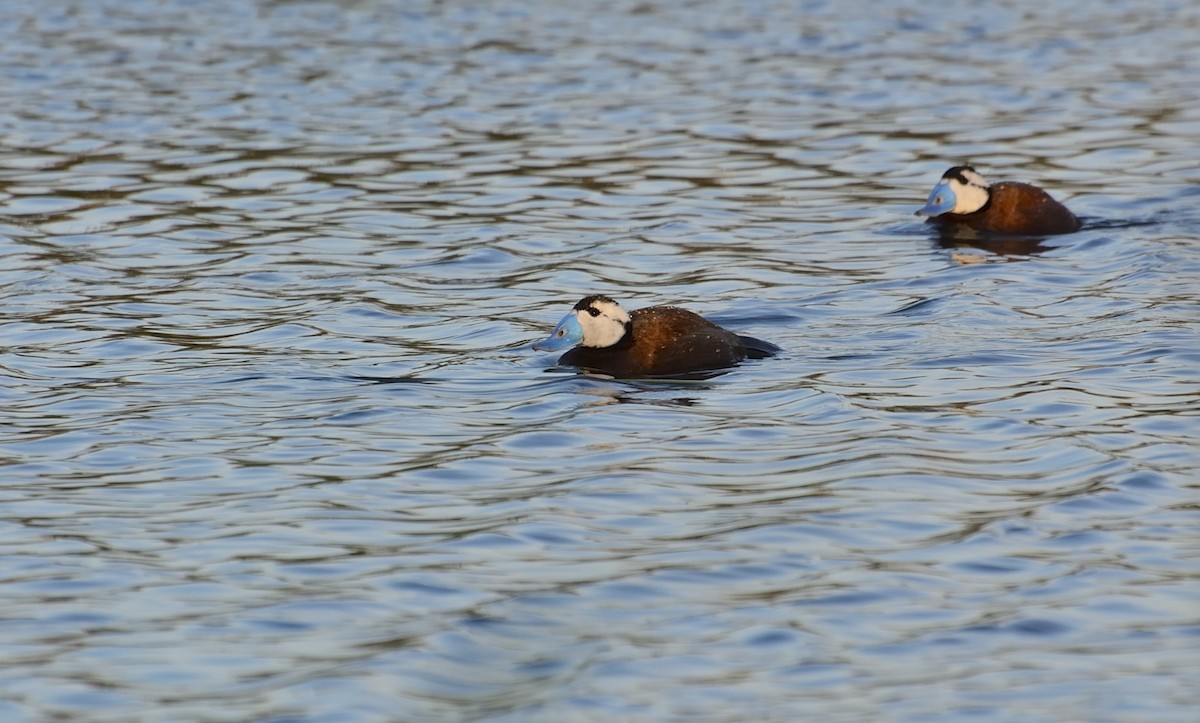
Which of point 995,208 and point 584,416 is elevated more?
point 995,208

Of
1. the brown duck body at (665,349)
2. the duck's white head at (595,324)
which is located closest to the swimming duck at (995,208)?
the brown duck body at (665,349)

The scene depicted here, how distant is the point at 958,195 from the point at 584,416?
6183 mm

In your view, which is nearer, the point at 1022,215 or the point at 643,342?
the point at 643,342

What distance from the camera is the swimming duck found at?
48.5 ft

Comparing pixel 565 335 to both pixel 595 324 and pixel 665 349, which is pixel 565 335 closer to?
pixel 595 324

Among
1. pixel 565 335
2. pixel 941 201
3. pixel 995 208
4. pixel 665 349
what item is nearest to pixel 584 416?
pixel 665 349

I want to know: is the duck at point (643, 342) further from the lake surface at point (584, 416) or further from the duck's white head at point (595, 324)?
the lake surface at point (584, 416)

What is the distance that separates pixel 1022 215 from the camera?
48.8ft

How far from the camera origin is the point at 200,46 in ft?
82.1

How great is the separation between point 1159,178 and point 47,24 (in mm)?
16965

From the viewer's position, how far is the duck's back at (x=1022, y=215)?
14.8m

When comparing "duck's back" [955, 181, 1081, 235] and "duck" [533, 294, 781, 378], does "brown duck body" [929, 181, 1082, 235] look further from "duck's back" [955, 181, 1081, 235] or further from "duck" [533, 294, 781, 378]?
"duck" [533, 294, 781, 378]

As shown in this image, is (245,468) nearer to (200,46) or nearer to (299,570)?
(299,570)

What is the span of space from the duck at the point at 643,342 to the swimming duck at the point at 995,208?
4.59 metres
